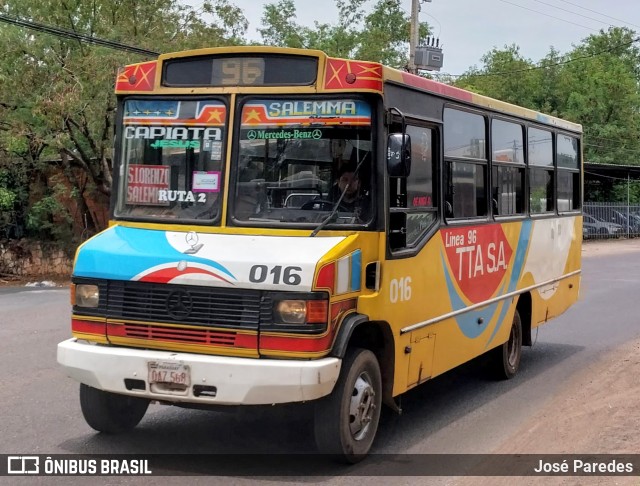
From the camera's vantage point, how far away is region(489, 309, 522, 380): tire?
29.8 ft

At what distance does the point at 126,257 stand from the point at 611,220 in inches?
1650

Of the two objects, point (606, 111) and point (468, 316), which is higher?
point (606, 111)

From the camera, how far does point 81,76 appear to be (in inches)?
774

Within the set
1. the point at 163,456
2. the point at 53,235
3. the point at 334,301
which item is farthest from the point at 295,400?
the point at 53,235

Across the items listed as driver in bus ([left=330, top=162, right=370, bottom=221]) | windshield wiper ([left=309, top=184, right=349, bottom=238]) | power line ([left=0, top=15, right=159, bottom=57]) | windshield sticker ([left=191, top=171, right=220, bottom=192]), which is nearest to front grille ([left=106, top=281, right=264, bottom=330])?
windshield wiper ([left=309, top=184, right=349, bottom=238])

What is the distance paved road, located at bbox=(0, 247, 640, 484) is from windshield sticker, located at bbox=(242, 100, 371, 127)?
234 centimetres

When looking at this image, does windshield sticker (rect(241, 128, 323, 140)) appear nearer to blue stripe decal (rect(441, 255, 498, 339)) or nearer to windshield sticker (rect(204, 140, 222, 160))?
windshield sticker (rect(204, 140, 222, 160))

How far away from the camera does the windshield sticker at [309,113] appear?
19.4ft

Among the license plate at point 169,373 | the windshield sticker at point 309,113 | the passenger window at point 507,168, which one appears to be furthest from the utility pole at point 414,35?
the license plate at point 169,373

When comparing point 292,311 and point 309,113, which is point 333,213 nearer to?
point 309,113

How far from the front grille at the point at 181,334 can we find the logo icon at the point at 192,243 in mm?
507

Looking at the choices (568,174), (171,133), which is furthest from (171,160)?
(568,174)

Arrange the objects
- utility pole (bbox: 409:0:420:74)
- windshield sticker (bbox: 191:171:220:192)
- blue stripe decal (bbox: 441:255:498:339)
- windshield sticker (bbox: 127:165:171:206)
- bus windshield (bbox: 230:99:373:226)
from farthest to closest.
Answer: utility pole (bbox: 409:0:420:74), blue stripe decal (bbox: 441:255:498:339), windshield sticker (bbox: 127:165:171:206), windshield sticker (bbox: 191:171:220:192), bus windshield (bbox: 230:99:373:226)

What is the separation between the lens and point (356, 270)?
571 cm
